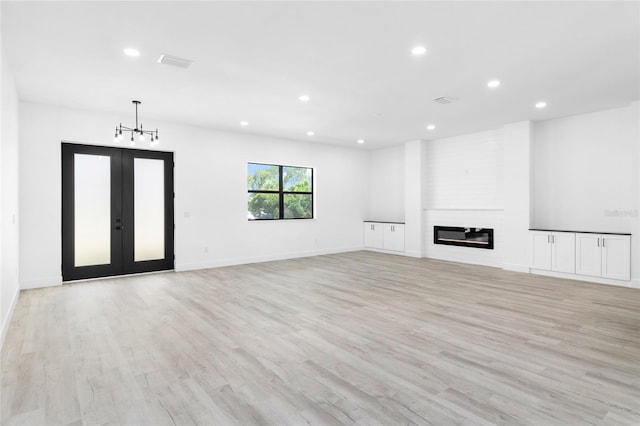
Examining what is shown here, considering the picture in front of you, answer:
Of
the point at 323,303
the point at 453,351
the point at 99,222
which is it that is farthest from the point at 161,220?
the point at 453,351

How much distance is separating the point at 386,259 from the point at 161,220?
4.97m

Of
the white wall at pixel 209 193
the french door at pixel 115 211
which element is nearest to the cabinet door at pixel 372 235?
the white wall at pixel 209 193

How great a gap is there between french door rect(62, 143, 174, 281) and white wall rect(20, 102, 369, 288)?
176mm

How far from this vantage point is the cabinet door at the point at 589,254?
5738 mm

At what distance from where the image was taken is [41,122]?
18.2 feet

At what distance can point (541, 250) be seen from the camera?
6.40 metres

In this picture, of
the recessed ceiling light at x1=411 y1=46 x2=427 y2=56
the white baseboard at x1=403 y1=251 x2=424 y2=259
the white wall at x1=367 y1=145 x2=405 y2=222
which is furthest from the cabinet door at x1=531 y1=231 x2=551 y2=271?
the recessed ceiling light at x1=411 y1=46 x2=427 y2=56

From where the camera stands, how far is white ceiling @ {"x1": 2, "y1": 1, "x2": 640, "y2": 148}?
2957 mm

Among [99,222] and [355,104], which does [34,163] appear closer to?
[99,222]

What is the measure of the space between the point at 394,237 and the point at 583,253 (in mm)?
4139

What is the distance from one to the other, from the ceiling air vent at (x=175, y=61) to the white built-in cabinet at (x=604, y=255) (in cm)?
648

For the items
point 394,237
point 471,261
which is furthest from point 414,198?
point 471,261

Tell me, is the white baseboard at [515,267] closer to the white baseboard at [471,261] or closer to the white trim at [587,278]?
the white trim at [587,278]

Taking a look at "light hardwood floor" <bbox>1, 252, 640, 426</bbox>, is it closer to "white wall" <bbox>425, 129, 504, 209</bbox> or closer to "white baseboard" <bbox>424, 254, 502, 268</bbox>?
"white baseboard" <bbox>424, 254, 502, 268</bbox>
